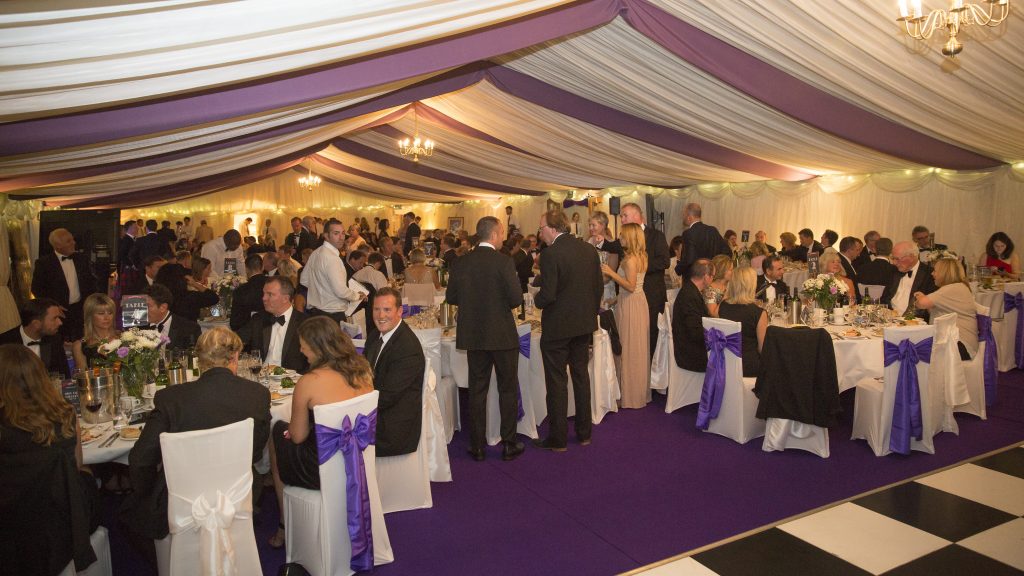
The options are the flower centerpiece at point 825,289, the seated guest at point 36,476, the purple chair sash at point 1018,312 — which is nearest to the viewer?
the seated guest at point 36,476

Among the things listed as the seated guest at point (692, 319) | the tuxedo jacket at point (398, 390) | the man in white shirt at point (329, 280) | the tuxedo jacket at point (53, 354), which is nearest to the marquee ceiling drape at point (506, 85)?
the man in white shirt at point (329, 280)

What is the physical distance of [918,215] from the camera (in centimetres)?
1039

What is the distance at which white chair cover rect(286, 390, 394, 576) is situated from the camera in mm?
3033

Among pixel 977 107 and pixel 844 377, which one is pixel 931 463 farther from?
pixel 977 107

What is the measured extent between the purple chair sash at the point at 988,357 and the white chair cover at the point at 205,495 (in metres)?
5.74

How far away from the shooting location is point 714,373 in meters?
5.05

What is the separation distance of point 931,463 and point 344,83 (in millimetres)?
4563

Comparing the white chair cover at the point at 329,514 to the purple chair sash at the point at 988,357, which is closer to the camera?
the white chair cover at the point at 329,514

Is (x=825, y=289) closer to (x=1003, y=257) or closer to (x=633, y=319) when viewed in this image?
(x=633, y=319)

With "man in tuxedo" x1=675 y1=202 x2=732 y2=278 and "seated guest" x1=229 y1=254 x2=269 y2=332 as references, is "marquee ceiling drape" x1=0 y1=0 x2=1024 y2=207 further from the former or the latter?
"man in tuxedo" x1=675 y1=202 x2=732 y2=278

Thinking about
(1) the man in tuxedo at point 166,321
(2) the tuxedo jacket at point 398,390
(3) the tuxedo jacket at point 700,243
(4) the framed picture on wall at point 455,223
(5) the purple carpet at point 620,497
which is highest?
(4) the framed picture on wall at point 455,223

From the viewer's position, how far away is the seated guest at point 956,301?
5363 millimetres

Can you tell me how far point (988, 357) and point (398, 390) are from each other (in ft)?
16.3

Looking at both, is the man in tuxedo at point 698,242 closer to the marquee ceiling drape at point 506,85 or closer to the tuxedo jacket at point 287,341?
the marquee ceiling drape at point 506,85
